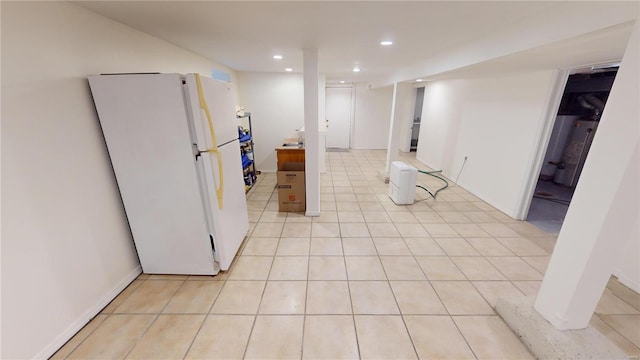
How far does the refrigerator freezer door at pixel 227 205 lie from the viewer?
6.77 ft

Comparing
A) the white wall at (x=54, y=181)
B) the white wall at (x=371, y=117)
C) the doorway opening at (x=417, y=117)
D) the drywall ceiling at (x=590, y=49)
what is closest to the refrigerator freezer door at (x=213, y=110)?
the white wall at (x=54, y=181)

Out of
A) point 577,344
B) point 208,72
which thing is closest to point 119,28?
point 208,72

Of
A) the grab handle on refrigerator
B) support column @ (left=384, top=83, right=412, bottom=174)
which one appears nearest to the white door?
support column @ (left=384, top=83, right=412, bottom=174)

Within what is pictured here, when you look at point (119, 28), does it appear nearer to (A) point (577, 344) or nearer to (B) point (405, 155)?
(A) point (577, 344)

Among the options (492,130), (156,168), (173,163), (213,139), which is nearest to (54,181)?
(156,168)

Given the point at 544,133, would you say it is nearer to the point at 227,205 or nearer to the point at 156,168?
the point at 227,205

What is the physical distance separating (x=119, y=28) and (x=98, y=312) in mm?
2314

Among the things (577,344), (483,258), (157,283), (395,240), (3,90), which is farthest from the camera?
(395,240)

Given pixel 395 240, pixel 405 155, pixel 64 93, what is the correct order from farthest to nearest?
1. pixel 405 155
2. pixel 395 240
3. pixel 64 93

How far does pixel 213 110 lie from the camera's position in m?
2.01

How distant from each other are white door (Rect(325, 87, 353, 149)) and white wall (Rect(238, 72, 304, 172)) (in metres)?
2.88

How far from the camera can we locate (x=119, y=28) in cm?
201

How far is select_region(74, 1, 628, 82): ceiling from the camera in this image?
5.22 feet

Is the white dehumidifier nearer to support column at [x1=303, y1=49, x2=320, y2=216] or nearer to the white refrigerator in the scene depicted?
support column at [x1=303, y1=49, x2=320, y2=216]
